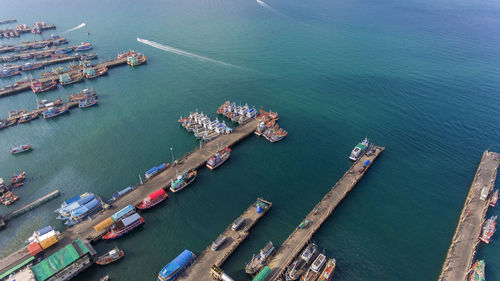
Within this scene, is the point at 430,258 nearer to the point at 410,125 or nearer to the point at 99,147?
the point at 410,125

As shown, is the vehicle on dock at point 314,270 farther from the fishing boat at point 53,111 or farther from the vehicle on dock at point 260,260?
the fishing boat at point 53,111

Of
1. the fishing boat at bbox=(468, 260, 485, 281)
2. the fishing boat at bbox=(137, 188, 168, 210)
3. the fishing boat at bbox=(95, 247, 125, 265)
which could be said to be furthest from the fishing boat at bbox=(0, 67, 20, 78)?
the fishing boat at bbox=(468, 260, 485, 281)

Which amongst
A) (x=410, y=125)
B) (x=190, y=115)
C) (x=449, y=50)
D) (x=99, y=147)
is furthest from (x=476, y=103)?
(x=99, y=147)

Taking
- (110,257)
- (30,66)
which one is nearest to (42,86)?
(30,66)

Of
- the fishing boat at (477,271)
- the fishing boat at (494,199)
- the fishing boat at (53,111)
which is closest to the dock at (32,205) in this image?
the fishing boat at (53,111)

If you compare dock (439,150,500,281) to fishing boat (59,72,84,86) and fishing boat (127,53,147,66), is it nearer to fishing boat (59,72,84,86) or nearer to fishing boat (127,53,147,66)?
fishing boat (127,53,147,66)

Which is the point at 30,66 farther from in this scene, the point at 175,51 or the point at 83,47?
the point at 175,51
